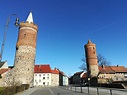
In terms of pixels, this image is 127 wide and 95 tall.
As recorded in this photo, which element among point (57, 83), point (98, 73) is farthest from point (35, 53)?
point (57, 83)

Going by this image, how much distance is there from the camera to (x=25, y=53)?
41594 millimetres

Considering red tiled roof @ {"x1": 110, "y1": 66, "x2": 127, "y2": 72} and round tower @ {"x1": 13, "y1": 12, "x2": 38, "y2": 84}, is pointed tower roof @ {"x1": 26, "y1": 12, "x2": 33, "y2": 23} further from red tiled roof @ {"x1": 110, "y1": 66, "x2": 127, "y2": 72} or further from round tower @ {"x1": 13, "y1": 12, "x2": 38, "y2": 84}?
red tiled roof @ {"x1": 110, "y1": 66, "x2": 127, "y2": 72}

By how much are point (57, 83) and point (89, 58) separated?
25757 millimetres

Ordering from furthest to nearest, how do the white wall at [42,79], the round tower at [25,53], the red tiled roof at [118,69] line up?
the white wall at [42,79]
the red tiled roof at [118,69]
the round tower at [25,53]

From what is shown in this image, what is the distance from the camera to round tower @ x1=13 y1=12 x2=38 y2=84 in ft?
133

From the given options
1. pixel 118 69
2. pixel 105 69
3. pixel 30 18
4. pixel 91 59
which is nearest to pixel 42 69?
pixel 91 59

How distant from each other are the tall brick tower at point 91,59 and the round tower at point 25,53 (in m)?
23.4

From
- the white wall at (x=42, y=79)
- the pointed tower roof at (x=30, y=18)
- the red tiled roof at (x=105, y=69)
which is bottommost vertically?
the white wall at (x=42, y=79)

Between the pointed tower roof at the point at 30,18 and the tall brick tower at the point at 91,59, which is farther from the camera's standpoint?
the tall brick tower at the point at 91,59

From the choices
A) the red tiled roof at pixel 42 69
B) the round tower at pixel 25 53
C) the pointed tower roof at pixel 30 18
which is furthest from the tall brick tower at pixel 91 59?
the pointed tower roof at pixel 30 18

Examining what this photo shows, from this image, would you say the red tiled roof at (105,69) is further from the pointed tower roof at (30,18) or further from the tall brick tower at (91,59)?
the pointed tower roof at (30,18)

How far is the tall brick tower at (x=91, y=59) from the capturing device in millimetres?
55222

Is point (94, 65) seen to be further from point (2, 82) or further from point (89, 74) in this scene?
point (2, 82)

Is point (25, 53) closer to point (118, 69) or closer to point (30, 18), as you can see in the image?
point (30, 18)
